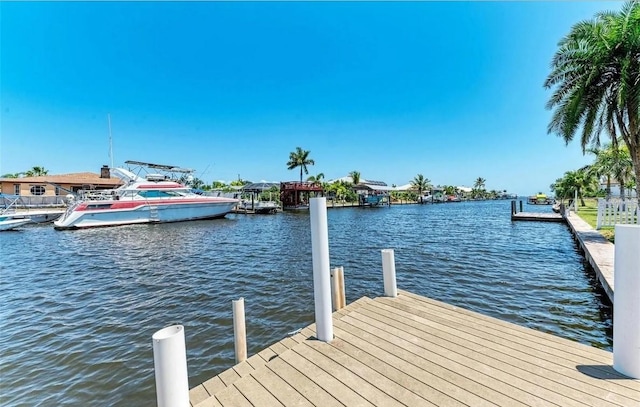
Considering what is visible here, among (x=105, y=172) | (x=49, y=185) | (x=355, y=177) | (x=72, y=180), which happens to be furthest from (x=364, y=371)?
(x=355, y=177)

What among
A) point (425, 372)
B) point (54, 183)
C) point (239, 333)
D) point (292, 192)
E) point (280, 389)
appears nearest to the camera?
point (280, 389)

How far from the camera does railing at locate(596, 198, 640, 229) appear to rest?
35.4 ft

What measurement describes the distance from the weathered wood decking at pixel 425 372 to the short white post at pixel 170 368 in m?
0.43

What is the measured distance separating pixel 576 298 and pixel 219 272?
33.2ft

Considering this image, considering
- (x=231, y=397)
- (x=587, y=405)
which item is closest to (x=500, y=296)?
(x=587, y=405)

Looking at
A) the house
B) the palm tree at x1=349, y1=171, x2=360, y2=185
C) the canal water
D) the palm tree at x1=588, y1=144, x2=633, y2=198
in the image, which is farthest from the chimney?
the palm tree at x1=588, y1=144, x2=633, y2=198

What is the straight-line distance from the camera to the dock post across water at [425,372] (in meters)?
2.27

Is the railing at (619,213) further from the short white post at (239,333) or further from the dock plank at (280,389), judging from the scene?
the short white post at (239,333)

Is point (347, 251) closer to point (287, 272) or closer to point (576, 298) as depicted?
point (287, 272)

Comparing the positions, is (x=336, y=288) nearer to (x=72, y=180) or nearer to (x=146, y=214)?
(x=146, y=214)

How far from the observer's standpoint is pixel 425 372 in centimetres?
261

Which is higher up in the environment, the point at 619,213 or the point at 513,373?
the point at 619,213

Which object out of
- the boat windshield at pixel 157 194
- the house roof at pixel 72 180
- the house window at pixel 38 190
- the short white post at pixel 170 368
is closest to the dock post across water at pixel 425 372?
the short white post at pixel 170 368

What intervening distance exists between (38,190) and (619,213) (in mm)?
50948
